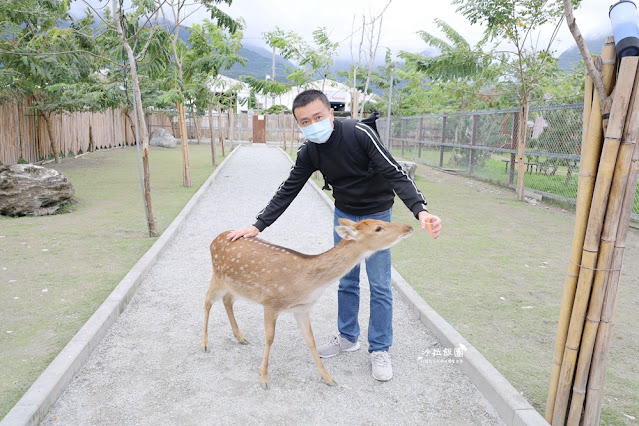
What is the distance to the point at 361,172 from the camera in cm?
348

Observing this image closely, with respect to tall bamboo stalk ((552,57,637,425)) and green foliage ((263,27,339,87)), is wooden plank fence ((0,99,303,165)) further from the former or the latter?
tall bamboo stalk ((552,57,637,425))

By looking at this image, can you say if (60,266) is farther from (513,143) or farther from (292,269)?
(513,143)

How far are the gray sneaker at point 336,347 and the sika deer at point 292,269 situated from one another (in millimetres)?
392

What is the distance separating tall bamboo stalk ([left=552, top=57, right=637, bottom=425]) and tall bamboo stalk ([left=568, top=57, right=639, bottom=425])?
3cm

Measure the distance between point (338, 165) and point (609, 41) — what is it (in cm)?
179

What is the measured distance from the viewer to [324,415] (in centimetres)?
323

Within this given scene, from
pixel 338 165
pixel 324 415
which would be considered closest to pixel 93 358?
pixel 324 415

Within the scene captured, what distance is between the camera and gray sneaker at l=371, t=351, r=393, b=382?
3652 mm

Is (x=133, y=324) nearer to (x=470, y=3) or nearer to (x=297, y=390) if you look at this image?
(x=297, y=390)

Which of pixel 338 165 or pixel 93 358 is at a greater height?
pixel 338 165

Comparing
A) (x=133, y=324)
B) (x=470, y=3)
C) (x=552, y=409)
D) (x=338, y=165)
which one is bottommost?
(x=133, y=324)

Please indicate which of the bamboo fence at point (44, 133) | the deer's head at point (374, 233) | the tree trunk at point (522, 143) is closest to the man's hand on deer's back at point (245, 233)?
the deer's head at point (374, 233)

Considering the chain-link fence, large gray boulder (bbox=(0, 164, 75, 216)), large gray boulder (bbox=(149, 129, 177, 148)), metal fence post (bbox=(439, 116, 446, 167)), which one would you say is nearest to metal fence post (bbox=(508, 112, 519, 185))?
the chain-link fence

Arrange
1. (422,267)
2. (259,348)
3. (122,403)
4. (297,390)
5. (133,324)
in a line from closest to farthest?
(122,403), (297,390), (259,348), (133,324), (422,267)
